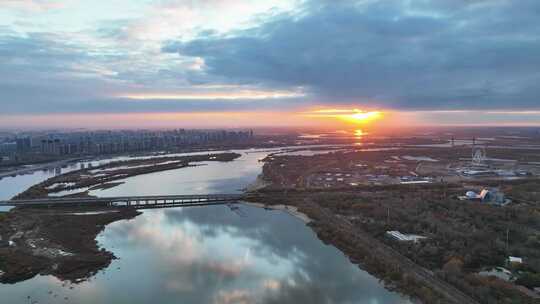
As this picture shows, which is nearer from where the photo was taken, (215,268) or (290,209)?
(215,268)

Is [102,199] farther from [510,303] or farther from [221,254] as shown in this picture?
[510,303]

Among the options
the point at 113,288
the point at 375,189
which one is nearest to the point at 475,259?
the point at 113,288

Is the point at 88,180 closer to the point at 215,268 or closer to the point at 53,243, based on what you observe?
the point at 53,243

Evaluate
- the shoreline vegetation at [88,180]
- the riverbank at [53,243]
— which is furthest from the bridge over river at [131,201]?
the shoreline vegetation at [88,180]

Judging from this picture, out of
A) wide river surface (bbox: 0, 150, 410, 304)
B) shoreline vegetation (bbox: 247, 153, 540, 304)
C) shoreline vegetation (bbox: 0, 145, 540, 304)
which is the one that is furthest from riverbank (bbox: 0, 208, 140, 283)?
shoreline vegetation (bbox: 247, 153, 540, 304)

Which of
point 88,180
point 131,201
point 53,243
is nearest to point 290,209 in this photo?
point 131,201

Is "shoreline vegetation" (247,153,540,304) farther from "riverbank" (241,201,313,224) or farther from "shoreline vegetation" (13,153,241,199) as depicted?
"shoreline vegetation" (13,153,241,199)
